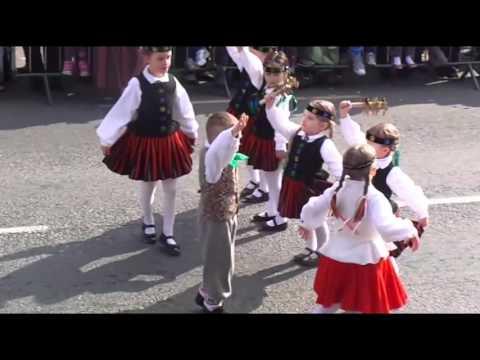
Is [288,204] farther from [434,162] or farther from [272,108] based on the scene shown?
[434,162]

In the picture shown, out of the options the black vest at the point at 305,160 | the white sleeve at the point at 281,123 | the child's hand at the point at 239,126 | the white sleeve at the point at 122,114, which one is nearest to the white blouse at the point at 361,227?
the child's hand at the point at 239,126

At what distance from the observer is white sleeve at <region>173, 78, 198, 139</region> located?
706cm

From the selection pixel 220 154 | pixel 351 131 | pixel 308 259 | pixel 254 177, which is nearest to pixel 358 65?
pixel 254 177

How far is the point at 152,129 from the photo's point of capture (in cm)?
695

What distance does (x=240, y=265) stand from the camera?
7.02 m

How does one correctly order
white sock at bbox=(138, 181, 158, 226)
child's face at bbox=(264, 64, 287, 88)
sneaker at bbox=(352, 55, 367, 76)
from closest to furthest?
1. white sock at bbox=(138, 181, 158, 226)
2. child's face at bbox=(264, 64, 287, 88)
3. sneaker at bbox=(352, 55, 367, 76)

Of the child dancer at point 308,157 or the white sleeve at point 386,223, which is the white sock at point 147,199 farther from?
the white sleeve at point 386,223

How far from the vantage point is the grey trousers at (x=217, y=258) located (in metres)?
5.98

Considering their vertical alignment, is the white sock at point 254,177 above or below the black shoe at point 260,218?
above

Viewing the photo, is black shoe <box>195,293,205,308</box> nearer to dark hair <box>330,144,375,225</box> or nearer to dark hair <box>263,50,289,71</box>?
dark hair <box>330,144,375,225</box>

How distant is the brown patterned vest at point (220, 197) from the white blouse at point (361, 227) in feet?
1.71

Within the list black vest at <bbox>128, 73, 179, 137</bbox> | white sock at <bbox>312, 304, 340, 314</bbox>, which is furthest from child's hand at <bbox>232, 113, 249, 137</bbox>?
black vest at <bbox>128, 73, 179, 137</bbox>

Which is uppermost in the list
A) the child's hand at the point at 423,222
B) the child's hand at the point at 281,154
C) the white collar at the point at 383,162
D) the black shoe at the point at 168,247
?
the white collar at the point at 383,162

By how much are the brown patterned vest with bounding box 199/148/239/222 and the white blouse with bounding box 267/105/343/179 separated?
0.86 m
